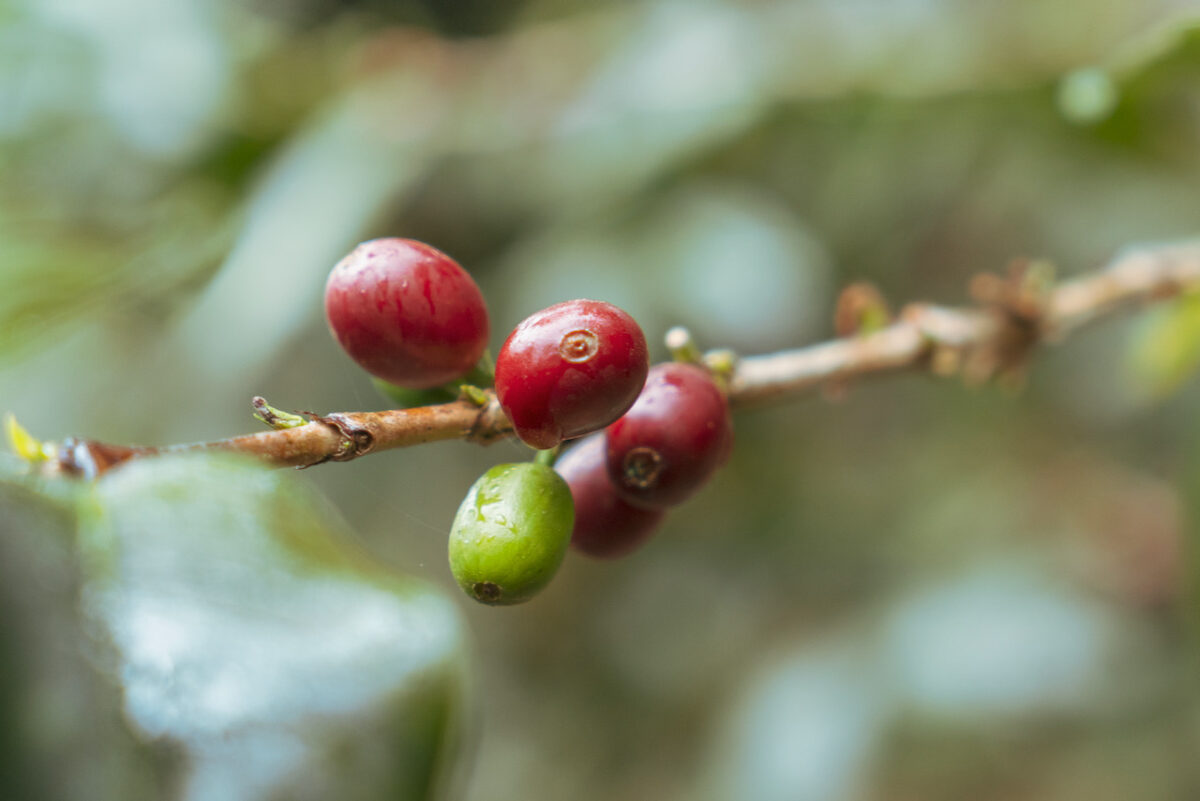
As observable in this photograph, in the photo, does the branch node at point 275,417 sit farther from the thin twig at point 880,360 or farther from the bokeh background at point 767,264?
the bokeh background at point 767,264

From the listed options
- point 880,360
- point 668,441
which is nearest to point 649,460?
point 668,441

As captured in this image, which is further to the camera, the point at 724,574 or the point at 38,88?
the point at 724,574

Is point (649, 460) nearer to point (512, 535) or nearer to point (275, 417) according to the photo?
point (512, 535)

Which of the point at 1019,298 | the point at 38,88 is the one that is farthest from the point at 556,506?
the point at 38,88

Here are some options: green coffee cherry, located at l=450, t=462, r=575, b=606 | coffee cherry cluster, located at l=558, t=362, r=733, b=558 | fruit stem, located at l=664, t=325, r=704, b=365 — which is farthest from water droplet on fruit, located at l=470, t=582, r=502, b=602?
fruit stem, located at l=664, t=325, r=704, b=365

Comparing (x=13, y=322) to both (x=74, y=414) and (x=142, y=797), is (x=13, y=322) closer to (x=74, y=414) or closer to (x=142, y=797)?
(x=142, y=797)

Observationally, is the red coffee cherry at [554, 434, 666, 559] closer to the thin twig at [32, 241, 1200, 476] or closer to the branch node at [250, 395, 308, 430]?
the thin twig at [32, 241, 1200, 476]
